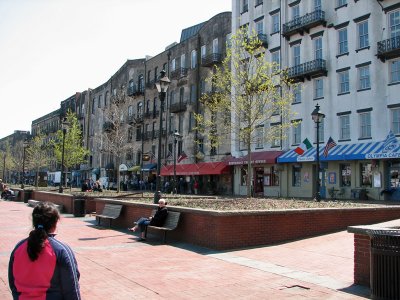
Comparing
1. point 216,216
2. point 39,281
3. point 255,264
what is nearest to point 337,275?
point 255,264

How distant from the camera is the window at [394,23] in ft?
87.3

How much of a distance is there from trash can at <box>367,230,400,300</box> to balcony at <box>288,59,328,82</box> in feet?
86.6

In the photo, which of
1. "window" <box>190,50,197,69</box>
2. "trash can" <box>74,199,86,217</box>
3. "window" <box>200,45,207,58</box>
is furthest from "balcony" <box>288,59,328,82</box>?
"trash can" <box>74,199,86,217</box>

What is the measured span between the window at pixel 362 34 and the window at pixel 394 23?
174 centimetres

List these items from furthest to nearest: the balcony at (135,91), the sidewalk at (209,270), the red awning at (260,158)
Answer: the balcony at (135,91), the red awning at (260,158), the sidewalk at (209,270)

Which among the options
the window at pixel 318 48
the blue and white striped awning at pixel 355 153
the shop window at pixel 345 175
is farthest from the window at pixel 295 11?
the shop window at pixel 345 175

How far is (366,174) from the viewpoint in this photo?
27828 millimetres

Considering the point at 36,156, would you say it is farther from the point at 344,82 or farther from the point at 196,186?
the point at 344,82

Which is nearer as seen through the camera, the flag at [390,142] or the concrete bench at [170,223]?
the concrete bench at [170,223]

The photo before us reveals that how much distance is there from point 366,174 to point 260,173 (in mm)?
10377

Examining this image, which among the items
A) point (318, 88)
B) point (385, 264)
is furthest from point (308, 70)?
point (385, 264)

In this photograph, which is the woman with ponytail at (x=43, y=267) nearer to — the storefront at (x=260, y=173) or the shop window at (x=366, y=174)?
the shop window at (x=366, y=174)

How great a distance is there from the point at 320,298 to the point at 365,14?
1036 inches

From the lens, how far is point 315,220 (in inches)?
470
